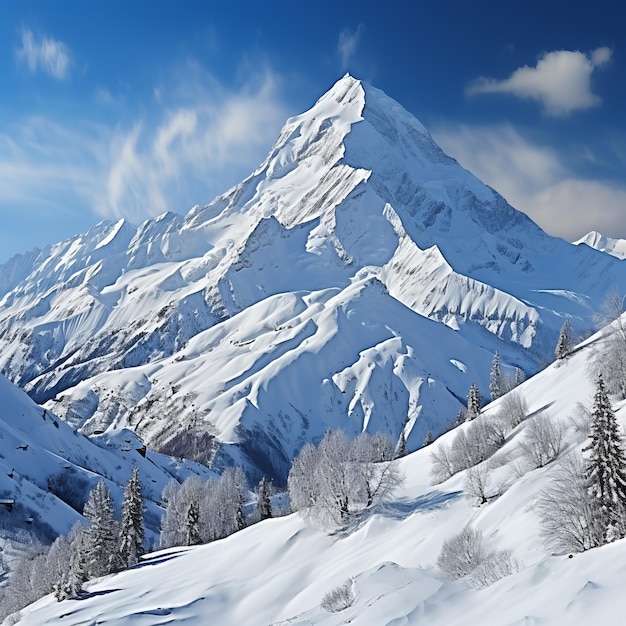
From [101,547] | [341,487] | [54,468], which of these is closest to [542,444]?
[341,487]

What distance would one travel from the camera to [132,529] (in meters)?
64.9

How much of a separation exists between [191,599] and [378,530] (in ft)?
48.0

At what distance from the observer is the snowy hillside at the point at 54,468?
99.4 m

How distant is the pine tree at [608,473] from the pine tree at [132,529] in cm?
4995

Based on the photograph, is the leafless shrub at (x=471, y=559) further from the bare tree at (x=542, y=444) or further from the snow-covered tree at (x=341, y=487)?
the snow-covered tree at (x=341, y=487)

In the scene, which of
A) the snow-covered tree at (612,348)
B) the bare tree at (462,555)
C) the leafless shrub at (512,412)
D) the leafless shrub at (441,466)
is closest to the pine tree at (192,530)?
the leafless shrub at (441,466)

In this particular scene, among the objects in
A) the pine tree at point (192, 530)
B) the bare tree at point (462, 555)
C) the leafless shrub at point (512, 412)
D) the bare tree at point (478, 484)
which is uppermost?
the pine tree at point (192, 530)

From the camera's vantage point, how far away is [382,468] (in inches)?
2251

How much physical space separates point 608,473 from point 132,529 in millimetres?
51326

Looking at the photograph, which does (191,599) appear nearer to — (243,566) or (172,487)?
(243,566)

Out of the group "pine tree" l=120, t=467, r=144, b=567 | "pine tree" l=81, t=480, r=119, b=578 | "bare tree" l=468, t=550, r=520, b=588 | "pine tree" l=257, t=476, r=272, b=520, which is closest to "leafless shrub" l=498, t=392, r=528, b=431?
"bare tree" l=468, t=550, r=520, b=588

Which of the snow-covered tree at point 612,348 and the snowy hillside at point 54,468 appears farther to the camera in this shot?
the snowy hillside at point 54,468

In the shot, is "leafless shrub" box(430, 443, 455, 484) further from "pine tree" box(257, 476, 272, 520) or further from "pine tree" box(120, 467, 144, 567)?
"pine tree" box(257, 476, 272, 520)

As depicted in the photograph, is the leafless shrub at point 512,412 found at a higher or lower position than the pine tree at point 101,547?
lower
